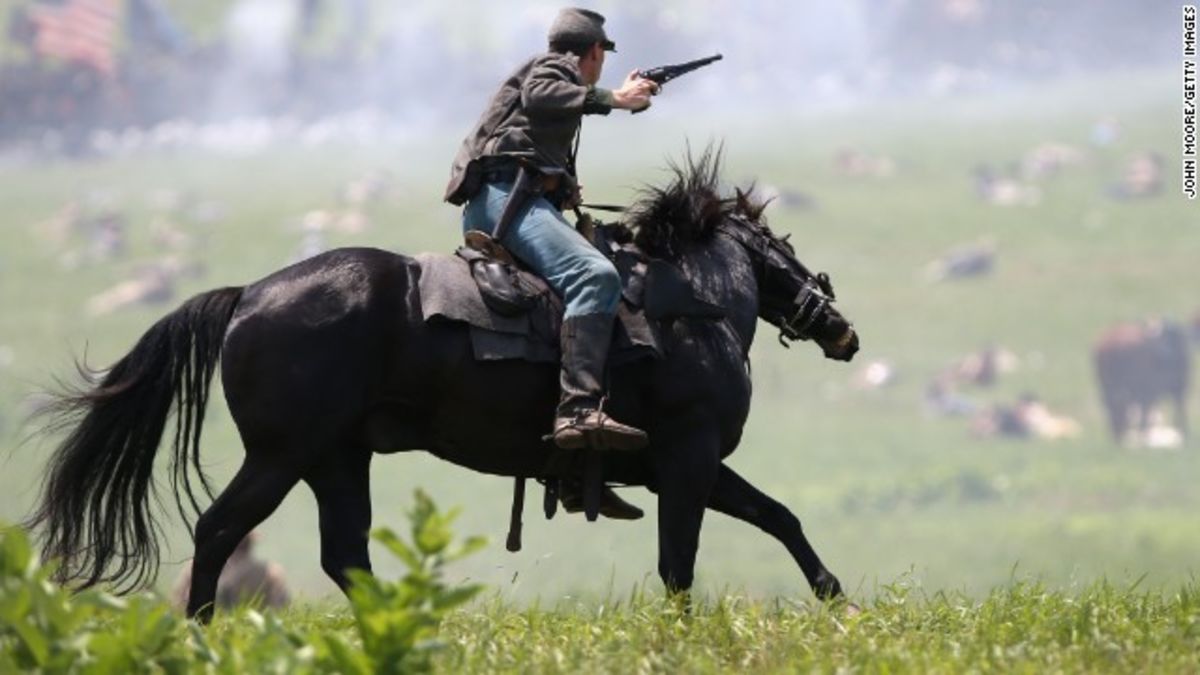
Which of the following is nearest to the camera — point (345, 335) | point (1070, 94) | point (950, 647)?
point (950, 647)

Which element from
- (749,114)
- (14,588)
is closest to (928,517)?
(14,588)

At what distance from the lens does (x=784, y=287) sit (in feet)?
39.5

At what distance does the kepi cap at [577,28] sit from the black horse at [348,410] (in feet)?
2.48

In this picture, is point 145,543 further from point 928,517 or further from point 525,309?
point 928,517

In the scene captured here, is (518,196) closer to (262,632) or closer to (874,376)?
(262,632)

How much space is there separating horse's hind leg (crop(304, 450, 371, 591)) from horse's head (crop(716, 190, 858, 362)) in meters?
2.17

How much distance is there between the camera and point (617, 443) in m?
Answer: 10.8

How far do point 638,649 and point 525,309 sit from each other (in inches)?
80.2

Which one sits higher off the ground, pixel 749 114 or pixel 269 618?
pixel 749 114

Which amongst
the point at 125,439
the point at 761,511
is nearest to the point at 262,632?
the point at 125,439

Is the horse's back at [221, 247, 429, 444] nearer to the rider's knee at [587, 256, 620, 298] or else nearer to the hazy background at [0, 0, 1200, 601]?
the rider's knee at [587, 256, 620, 298]

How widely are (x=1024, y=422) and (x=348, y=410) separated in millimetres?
39864

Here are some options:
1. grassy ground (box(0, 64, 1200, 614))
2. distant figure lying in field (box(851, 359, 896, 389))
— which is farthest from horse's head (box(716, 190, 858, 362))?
distant figure lying in field (box(851, 359, 896, 389))

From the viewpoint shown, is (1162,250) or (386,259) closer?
(386,259)
